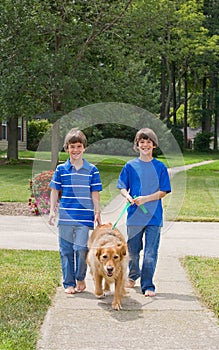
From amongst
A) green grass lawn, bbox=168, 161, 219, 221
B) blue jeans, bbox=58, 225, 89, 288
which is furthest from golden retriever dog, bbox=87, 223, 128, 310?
green grass lawn, bbox=168, 161, 219, 221

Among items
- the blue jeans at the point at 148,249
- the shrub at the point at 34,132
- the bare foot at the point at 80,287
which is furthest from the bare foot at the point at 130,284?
the shrub at the point at 34,132

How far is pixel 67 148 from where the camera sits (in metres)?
5.53

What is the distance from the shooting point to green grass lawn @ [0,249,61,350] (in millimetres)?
4194

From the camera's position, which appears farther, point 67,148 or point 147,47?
point 147,47

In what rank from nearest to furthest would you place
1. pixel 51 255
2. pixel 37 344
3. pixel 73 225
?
1. pixel 37 344
2. pixel 73 225
3. pixel 51 255

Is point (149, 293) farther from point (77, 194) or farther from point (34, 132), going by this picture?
point (34, 132)

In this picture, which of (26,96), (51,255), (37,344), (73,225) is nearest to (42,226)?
(51,255)

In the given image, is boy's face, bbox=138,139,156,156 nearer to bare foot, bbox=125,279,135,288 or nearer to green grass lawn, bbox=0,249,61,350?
bare foot, bbox=125,279,135,288

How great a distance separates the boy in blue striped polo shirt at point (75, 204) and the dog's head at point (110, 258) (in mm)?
496

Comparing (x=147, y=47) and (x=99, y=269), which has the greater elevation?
(x=147, y=47)

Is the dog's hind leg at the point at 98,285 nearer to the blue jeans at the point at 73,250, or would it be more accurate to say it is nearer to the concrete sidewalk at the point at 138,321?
the concrete sidewalk at the point at 138,321

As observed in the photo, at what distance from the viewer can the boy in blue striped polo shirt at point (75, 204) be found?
5.46m

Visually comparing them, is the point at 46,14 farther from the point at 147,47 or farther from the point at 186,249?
the point at 186,249

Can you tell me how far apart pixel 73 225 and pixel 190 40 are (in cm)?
3390
